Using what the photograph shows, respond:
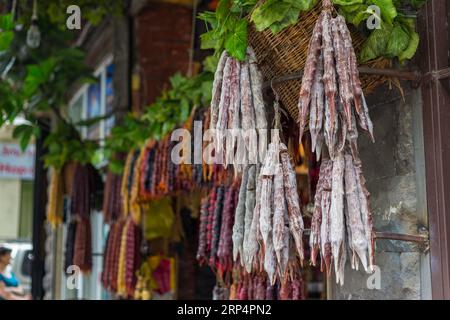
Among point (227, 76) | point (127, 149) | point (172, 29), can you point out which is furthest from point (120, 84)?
point (227, 76)

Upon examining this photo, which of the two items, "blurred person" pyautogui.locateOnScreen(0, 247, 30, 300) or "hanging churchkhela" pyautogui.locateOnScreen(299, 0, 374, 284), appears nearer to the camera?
"hanging churchkhela" pyautogui.locateOnScreen(299, 0, 374, 284)

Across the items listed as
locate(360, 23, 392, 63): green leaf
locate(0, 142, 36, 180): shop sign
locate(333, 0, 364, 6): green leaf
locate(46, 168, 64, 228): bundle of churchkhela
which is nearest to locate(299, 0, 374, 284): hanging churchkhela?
locate(333, 0, 364, 6): green leaf

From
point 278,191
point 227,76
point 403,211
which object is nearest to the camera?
point 278,191

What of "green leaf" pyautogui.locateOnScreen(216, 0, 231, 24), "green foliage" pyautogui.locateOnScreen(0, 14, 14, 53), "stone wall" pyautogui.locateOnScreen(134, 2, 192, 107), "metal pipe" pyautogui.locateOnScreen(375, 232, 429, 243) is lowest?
"metal pipe" pyautogui.locateOnScreen(375, 232, 429, 243)

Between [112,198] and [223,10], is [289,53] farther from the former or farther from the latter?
[112,198]

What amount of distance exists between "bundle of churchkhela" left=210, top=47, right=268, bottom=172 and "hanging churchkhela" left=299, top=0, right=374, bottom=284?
0.41m

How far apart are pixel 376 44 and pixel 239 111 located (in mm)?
677

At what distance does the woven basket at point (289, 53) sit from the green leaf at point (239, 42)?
0.05m

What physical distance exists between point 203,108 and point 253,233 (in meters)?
1.94

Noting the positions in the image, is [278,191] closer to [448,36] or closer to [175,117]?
[448,36]

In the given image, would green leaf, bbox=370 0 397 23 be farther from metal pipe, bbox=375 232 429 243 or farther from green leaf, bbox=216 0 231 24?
metal pipe, bbox=375 232 429 243

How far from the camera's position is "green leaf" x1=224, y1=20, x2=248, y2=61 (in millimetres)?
3094

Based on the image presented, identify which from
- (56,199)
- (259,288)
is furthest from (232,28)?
(56,199)

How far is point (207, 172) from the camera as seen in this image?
181 inches
